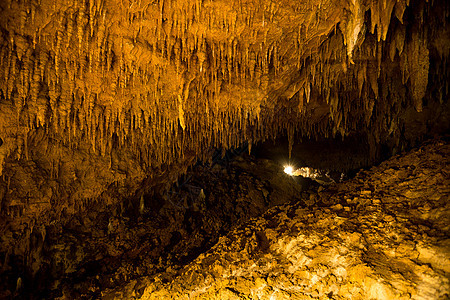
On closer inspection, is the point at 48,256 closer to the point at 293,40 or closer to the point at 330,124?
the point at 293,40

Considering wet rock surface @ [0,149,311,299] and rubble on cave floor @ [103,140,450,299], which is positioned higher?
rubble on cave floor @ [103,140,450,299]

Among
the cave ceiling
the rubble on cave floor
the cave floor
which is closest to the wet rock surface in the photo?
the cave floor

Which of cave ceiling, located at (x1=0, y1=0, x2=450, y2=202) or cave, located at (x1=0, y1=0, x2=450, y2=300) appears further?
cave ceiling, located at (x1=0, y1=0, x2=450, y2=202)

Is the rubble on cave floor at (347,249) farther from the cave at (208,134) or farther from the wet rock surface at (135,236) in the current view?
the wet rock surface at (135,236)

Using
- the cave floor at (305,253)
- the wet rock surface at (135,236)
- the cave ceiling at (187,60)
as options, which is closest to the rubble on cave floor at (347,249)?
the cave floor at (305,253)

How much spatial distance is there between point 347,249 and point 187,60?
4251 millimetres

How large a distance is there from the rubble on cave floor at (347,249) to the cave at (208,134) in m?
0.02

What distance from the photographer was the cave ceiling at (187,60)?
4027mm

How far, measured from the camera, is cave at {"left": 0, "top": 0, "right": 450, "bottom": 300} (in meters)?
3.77

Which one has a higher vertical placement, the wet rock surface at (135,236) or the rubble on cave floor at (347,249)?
the rubble on cave floor at (347,249)

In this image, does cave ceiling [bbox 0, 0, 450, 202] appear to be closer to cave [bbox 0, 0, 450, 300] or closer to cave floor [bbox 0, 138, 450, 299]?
cave [bbox 0, 0, 450, 300]

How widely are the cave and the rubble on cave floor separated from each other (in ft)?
0.07

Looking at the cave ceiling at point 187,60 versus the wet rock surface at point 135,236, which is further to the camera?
the wet rock surface at point 135,236

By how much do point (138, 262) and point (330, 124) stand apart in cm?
831
